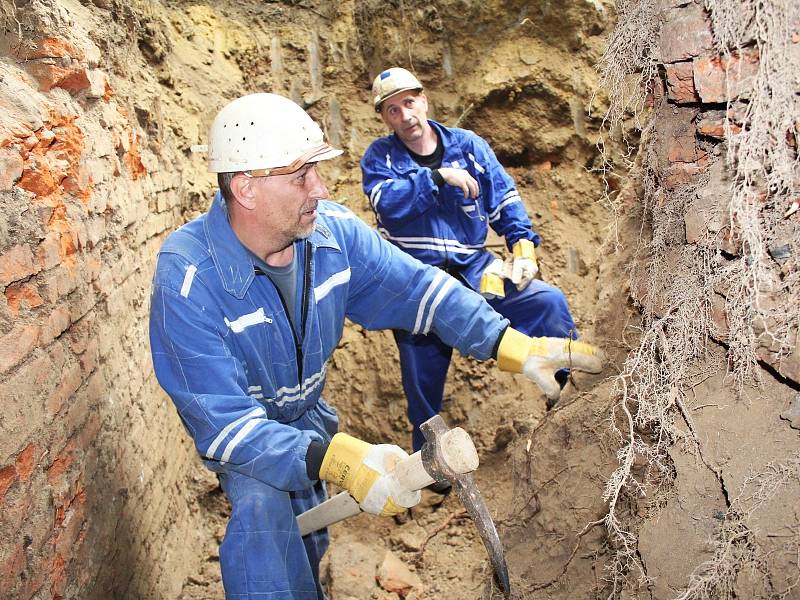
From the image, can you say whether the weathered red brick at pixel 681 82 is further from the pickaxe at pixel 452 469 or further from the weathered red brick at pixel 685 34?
the pickaxe at pixel 452 469

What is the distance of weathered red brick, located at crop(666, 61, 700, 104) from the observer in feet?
5.51

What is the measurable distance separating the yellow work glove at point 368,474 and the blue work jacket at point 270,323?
125 millimetres

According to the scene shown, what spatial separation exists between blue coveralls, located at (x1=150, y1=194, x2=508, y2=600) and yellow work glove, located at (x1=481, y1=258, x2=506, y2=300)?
0.79 m

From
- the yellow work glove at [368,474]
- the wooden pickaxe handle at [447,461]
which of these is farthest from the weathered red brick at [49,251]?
the wooden pickaxe handle at [447,461]

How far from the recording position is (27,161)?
6.21ft

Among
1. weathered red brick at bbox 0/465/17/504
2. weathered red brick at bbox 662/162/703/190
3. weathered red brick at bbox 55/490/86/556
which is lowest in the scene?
weathered red brick at bbox 55/490/86/556

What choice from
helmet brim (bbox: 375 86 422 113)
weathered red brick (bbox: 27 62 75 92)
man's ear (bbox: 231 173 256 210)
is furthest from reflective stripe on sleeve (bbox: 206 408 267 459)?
helmet brim (bbox: 375 86 422 113)

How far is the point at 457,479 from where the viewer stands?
1.81m

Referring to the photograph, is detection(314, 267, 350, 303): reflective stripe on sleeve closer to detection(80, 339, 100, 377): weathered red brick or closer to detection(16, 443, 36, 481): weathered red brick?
detection(80, 339, 100, 377): weathered red brick

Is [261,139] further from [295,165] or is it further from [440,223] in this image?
[440,223]

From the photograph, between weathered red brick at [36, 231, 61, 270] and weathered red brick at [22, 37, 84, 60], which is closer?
weathered red brick at [36, 231, 61, 270]

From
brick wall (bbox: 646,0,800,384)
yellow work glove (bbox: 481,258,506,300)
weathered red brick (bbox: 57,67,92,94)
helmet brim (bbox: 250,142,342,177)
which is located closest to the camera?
brick wall (bbox: 646,0,800,384)

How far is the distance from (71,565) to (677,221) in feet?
7.14

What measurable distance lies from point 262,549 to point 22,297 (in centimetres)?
112
